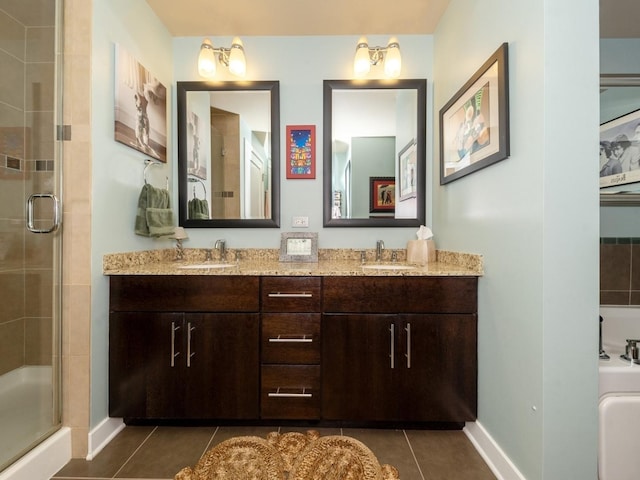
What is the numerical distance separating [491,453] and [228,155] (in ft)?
7.26

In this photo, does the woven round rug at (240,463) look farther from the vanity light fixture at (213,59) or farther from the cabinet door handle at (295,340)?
the vanity light fixture at (213,59)

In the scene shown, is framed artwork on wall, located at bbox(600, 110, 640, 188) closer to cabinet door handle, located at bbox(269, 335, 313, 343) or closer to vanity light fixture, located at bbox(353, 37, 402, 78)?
vanity light fixture, located at bbox(353, 37, 402, 78)

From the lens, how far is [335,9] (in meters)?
2.01

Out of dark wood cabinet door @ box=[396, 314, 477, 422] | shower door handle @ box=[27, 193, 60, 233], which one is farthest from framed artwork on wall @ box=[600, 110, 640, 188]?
shower door handle @ box=[27, 193, 60, 233]

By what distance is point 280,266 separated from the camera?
1.90 metres

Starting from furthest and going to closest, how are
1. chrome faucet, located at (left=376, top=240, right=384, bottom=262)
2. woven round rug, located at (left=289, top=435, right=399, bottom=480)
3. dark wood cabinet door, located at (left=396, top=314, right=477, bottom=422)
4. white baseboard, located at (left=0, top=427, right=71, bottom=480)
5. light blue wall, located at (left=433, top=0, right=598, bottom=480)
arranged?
chrome faucet, located at (left=376, top=240, right=384, bottom=262)
dark wood cabinet door, located at (left=396, top=314, right=477, bottom=422)
white baseboard, located at (left=0, top=427, right=71, bottom=480)
light blue wall, located at (left=433, top=0, right=598, bottom=480)
woven round rug, located at (left=289, top=435, right=399, bottom=480)

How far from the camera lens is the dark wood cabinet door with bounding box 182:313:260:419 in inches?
64.7

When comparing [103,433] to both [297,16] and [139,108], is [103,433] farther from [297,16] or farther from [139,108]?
[297,16]

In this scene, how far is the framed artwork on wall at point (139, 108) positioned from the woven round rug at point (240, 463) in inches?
61.2

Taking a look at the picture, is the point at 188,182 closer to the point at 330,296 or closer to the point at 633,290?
the point at 330,296

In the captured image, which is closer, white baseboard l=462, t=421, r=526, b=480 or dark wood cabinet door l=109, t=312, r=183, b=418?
white baseboard l=462, t=421, r=526, b=480

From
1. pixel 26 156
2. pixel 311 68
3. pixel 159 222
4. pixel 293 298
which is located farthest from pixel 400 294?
pixel 26 156

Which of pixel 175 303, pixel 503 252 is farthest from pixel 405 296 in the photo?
pixel 175 303

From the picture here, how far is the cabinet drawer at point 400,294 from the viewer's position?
1.63 meters
